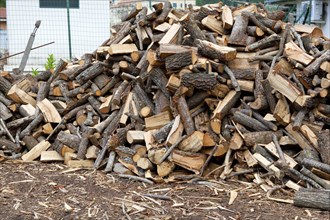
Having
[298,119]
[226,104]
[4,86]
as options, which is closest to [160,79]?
[226,104]

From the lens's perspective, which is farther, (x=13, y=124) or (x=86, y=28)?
(x=86, y=28)

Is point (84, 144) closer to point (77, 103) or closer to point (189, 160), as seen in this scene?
point (77, 103)

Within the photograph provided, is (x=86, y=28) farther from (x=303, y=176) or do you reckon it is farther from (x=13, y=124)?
(x=303, y=176)

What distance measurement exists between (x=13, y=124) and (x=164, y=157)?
7.36 feet

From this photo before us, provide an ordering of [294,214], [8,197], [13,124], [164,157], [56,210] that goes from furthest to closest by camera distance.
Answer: [13,124]
[164,157]
[8,197]
[56,210]
[294,214]

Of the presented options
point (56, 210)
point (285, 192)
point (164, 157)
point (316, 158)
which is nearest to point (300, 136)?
point (316, 158)

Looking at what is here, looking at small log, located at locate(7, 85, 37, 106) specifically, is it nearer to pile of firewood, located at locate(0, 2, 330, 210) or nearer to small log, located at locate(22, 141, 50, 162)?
pile of firewood, located at locate(0, 2, 330, 210)

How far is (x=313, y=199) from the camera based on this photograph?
145 inches

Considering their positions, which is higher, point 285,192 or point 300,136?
point 300,136

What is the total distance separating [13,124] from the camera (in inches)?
224

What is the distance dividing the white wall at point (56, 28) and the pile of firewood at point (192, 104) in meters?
6.76

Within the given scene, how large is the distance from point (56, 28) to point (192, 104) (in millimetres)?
10081

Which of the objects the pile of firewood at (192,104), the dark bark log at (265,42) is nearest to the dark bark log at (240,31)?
the pile of firewood at (192,104)

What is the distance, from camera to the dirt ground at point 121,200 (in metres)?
3.69
